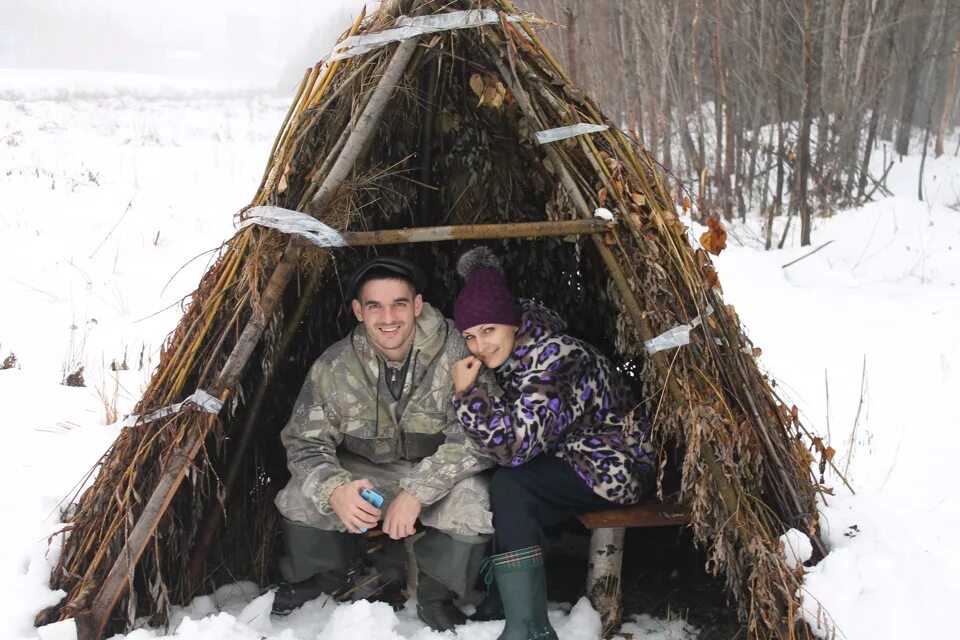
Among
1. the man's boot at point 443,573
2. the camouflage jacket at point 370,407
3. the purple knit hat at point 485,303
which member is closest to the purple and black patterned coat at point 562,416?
the purple knit hat at point 485,303

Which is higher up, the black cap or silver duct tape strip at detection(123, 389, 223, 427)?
the black cap

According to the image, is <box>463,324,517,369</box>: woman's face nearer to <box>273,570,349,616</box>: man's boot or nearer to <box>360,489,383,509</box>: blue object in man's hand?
<box>360,489,383,509</box>: blue object in man's hand

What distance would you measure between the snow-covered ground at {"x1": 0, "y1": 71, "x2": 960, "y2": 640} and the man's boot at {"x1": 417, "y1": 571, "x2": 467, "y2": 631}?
0.24 ft

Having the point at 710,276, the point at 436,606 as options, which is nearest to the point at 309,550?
the point at 436,606

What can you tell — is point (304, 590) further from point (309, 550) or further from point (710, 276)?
point (710, 276)

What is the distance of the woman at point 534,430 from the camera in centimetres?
267

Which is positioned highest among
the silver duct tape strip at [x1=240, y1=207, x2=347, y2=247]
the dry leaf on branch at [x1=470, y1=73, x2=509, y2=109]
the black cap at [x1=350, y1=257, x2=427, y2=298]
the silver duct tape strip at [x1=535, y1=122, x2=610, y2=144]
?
the dry leaf on branch at [x1=470, y1=73, x2=509, y2=109]

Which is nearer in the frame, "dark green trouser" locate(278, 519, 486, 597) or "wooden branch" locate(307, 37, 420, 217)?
"wooden branch" locate(307, 37, 420, 217)

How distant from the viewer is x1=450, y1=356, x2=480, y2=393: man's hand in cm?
280

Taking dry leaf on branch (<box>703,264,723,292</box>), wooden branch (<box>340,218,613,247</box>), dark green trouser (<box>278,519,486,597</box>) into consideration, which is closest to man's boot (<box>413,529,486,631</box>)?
dark green trouser (<box>278,519,486,597</box>)

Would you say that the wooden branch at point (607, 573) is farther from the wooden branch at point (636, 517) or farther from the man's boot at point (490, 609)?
the man's boot at point (490, 609)

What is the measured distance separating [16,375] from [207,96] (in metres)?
28.2

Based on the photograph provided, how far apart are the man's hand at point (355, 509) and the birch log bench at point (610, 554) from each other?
0.79 metres

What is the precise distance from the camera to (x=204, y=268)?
6305 millimetres
